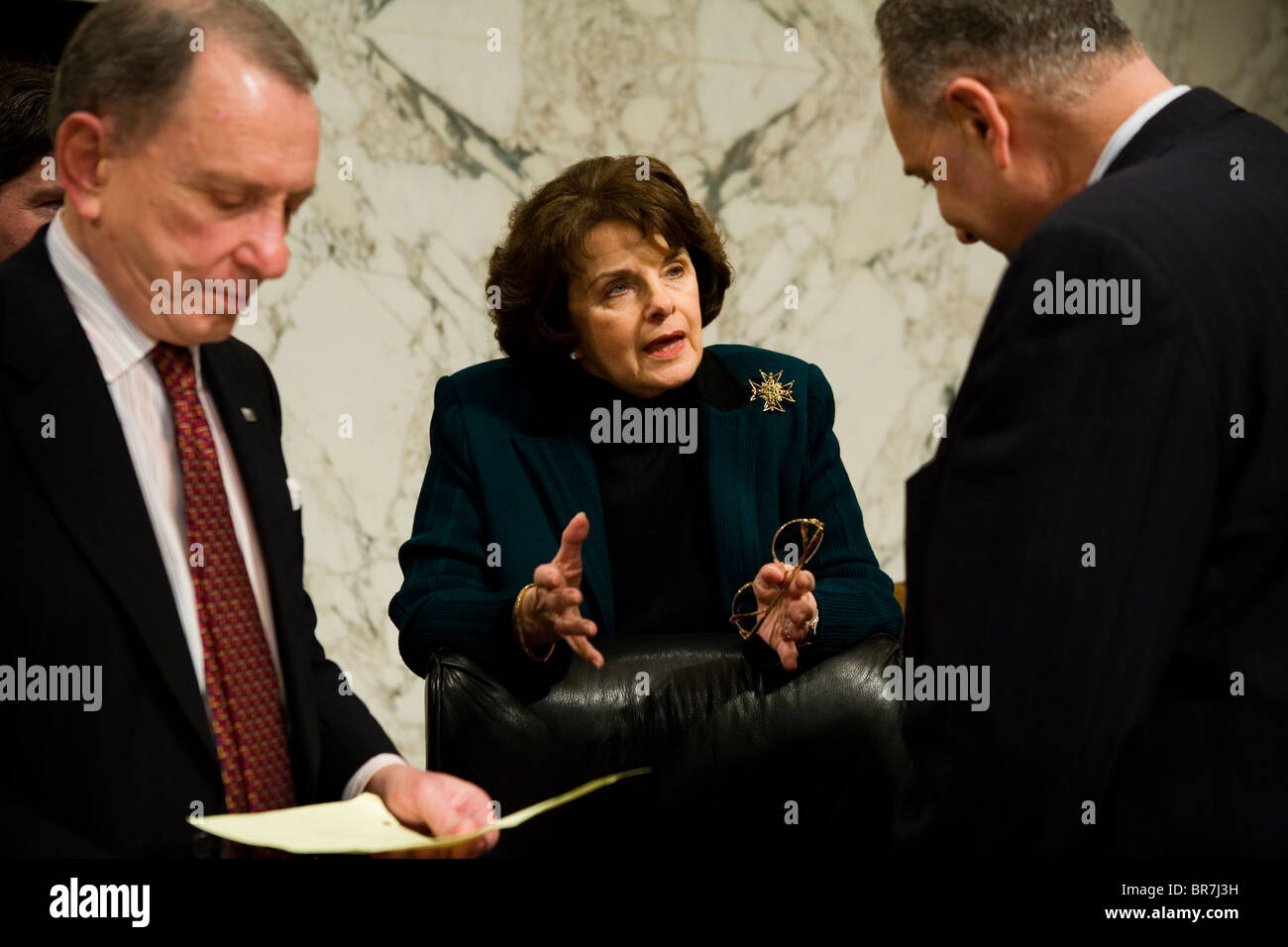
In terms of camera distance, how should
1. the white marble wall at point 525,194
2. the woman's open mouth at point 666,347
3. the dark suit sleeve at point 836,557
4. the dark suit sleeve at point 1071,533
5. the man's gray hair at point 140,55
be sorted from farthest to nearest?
the white marble wall at point 525,194
the woman's open mouth at point 666,347
the dark suit sleeve at point 836,557
the man's gray hair at point 140,55
the dark suit sleeve at point 1071,533

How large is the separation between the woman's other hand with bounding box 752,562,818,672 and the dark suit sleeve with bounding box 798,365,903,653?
0.29ft

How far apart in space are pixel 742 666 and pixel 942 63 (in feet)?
4.03

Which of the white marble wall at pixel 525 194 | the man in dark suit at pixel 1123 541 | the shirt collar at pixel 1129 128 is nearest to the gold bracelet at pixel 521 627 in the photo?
the man in dark suit at pixel 1123 541

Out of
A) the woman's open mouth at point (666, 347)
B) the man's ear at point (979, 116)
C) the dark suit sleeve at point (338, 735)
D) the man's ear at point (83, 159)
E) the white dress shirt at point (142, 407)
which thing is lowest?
the dark suit sleeve at point (338, 735)

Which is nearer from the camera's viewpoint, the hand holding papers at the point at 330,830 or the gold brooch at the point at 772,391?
the hand holding papers at the point at 330,830

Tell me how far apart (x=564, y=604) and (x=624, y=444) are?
643 millimetres

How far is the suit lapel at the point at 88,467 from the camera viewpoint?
151 centimetres

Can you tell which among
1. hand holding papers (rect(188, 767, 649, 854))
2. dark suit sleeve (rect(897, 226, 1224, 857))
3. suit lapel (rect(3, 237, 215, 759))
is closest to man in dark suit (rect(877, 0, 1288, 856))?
dark suit sleeve (rect(897, 226, 1224, 857))

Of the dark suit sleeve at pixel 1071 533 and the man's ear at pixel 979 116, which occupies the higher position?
the man's ear at pixel 979 116

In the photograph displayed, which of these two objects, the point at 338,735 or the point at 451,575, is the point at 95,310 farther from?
the point at 451,575

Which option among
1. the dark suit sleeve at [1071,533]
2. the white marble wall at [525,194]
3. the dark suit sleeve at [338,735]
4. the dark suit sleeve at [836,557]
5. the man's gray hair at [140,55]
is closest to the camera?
the dark suit sleeve at [1071,533]

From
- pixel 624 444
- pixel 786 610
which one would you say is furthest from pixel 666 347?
pixel 786 610

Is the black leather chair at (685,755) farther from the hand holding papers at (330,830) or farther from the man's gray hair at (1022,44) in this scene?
the man's gray hair at (1022,44)

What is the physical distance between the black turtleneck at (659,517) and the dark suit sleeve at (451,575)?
0.29 m
